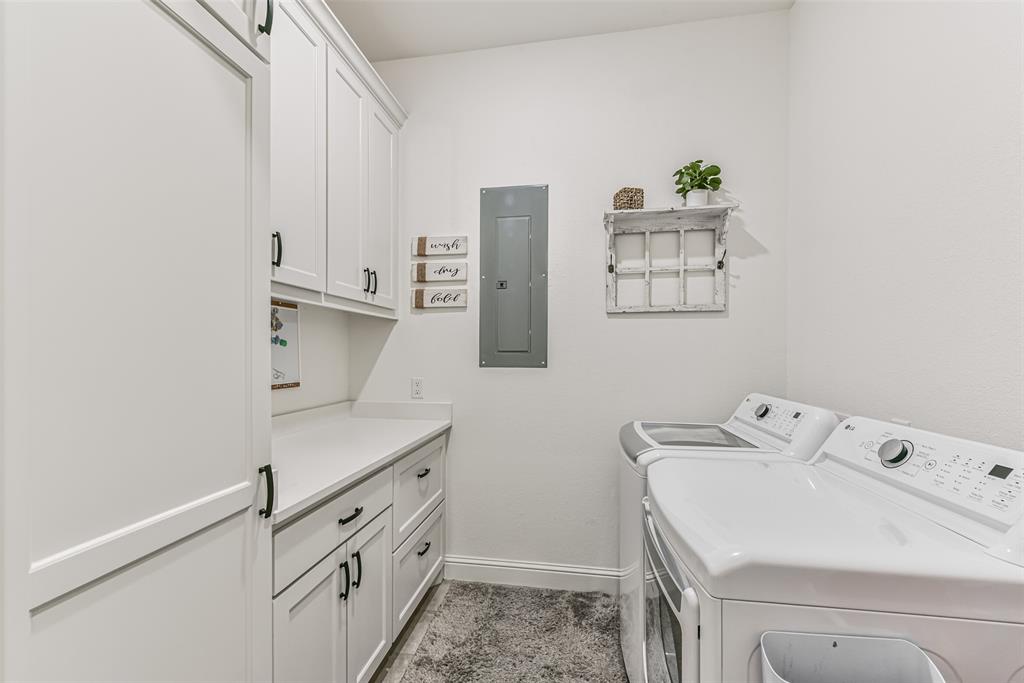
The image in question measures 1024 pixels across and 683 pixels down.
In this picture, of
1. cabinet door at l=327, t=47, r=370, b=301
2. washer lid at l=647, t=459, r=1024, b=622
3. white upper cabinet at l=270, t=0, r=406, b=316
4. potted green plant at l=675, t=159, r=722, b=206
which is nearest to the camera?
washer lid at l=647, t=459, r=1024, b=622

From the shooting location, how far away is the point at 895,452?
1.05 m

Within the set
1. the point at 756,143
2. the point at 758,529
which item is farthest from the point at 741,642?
the point at 756,143

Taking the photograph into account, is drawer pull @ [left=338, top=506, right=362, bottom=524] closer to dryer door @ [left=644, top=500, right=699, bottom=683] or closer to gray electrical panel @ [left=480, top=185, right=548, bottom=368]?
dryer door @ [left=644, top=500, right=699, bottom=683]

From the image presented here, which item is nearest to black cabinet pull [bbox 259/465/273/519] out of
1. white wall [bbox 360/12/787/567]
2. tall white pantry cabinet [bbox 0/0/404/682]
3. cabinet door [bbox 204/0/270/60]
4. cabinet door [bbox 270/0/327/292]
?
tall white pantry cabinet [bbox 0/0/404/682]

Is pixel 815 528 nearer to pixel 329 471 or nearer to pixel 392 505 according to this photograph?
pixel 329 471

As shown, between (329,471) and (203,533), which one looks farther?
(329,471)

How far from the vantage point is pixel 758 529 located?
0.78 m

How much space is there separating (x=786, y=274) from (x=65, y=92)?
2.35 meters

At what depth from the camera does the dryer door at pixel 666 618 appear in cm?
78

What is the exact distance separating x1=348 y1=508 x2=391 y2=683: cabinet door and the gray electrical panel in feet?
3.18

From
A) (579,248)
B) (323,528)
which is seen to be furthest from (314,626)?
(579,248)

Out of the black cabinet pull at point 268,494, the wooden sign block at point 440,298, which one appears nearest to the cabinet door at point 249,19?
the black cabinet pull at point 268,494

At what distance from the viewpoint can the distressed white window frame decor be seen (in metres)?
2.01

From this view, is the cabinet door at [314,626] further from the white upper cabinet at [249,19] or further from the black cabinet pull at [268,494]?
the white upper cabinet at [249,19]
